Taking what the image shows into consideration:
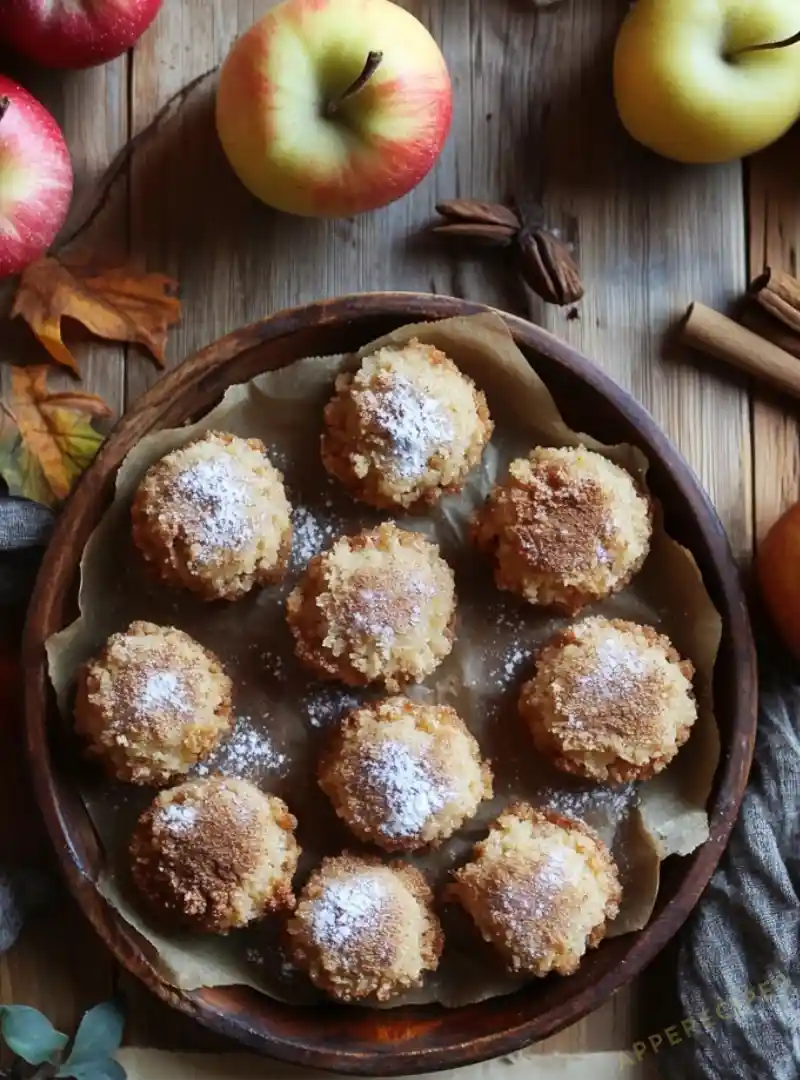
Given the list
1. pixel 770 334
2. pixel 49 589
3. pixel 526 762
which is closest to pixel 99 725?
pixel 49 589

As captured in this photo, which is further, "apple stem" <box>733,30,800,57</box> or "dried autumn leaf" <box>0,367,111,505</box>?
"dried autumn leaf" <box>0,367,111,505</box>

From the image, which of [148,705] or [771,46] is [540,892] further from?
[771,46]

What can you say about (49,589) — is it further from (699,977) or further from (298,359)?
(699,977)

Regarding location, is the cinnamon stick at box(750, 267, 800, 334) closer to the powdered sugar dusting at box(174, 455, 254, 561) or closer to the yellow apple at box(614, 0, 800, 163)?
the yellow apple at box(614, 0, 800, 163)

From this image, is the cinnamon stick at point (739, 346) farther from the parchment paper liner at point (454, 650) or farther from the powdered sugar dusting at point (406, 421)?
the powdered sugar dusting at point (406, 421)

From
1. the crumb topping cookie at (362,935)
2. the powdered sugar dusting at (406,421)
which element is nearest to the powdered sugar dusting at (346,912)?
the crumb topping cookie at (362,935)

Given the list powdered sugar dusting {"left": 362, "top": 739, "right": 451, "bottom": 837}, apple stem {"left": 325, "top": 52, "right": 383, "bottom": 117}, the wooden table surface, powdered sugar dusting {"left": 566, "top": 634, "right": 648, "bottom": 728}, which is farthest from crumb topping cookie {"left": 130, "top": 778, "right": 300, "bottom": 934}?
apple stem {"left": 325, "top": 52, "right": 383, "bottom": 117}
